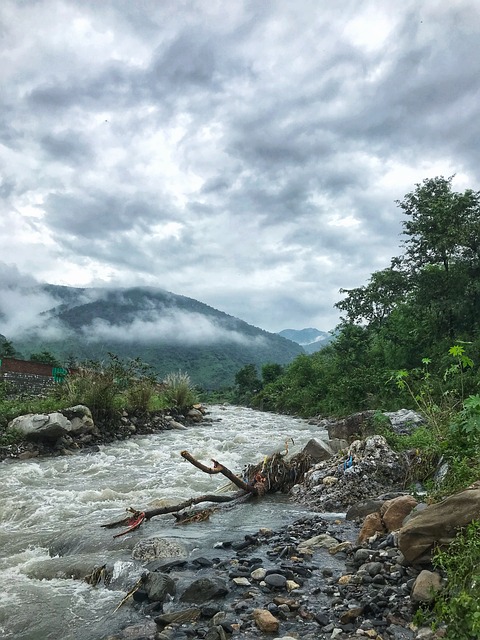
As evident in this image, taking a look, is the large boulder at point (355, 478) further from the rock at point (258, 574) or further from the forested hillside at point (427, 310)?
the forested hillside at point (427, 310)

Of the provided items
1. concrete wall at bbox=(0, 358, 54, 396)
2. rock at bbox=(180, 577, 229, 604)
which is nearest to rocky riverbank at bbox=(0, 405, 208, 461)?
concrete wall at bbox=(0, 358, 54, 396)

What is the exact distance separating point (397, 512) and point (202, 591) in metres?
2.32

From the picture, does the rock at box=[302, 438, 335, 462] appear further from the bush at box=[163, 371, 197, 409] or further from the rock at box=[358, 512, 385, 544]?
the bush at box=[163, 371, 197, 409]

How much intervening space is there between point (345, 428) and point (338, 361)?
15900 millimetres

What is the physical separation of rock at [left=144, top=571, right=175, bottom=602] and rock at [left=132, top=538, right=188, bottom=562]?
84 centimetres

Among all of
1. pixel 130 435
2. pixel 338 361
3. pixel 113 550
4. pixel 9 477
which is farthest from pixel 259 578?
pixel 338 361

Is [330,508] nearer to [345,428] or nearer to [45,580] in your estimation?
[45,580]

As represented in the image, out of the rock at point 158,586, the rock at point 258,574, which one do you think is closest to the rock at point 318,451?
the rock at point 258,574

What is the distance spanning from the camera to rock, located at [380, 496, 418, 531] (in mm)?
5059

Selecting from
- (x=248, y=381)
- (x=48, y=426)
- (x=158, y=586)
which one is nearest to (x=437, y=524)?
(x=158, y=586)

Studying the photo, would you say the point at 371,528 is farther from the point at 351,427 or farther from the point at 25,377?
the point at 25,377

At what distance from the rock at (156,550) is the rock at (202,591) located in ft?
3.67

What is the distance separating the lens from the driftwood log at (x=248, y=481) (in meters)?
6.80

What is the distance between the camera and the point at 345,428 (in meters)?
12.5
